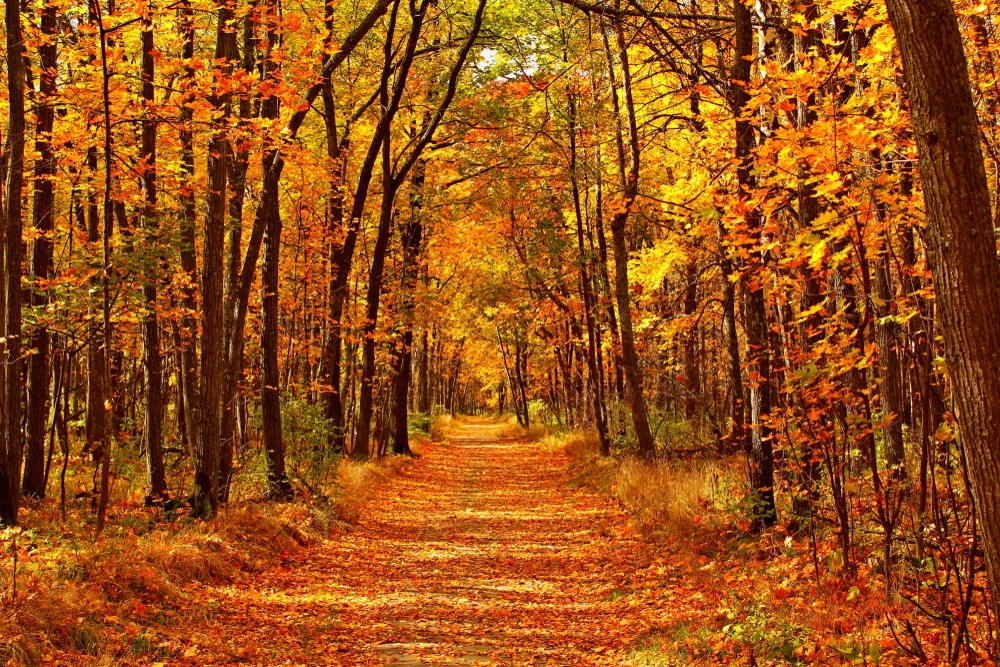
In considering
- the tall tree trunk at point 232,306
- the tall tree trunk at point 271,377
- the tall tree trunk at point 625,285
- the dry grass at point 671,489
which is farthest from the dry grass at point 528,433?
the tall tree trunk at point 232,306

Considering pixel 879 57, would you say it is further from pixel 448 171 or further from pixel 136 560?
pixel 448 171

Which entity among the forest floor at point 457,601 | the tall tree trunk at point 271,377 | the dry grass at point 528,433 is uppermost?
the tall tree trunk at point 271,377

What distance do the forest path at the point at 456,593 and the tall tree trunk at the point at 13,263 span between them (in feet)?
7.50

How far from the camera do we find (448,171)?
18641 millimetres

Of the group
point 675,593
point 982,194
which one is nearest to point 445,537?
point 675,593

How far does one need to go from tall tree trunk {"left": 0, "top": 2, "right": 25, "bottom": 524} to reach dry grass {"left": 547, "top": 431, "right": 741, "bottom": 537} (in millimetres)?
6951

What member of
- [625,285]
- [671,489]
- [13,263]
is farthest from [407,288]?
[13,263]

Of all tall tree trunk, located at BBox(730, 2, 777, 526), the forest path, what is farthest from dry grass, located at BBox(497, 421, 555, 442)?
tall tree trunk, located at BBox(730, 2, 777, 526)

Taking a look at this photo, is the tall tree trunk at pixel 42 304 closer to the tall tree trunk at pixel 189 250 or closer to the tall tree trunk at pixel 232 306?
the tall tree trunk at pixel 189 250

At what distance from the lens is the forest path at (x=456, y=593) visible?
5.66m

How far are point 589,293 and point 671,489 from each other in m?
7.71

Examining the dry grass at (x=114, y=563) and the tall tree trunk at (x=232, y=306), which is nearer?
the dry grass at (x=114, y=563)

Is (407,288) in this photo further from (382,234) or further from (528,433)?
(528,433)

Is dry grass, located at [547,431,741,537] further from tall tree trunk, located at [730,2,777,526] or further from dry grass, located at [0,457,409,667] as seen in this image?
dry grass, located at [0,457,409,667]
